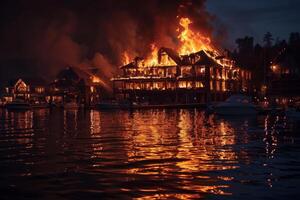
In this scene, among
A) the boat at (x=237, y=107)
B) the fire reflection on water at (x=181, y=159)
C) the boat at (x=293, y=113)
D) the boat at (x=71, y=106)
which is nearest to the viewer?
the fire reflection on water at (x=181, y=159)

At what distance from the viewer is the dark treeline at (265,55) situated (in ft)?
293

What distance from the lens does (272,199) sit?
1309 centimetres

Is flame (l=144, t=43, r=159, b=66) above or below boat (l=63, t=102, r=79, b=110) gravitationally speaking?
above

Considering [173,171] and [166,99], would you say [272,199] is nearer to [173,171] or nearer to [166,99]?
[173,171]

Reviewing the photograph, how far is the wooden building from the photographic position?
110m

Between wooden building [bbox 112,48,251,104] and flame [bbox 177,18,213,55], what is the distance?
840 centimetres

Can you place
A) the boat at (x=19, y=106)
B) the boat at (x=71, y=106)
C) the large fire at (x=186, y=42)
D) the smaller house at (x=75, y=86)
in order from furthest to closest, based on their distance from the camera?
the smaller house at (x=75, y=86), the large fire at (x=186, y=42), the boat at (x=19, y=106), the boat at (x=71, y=106)

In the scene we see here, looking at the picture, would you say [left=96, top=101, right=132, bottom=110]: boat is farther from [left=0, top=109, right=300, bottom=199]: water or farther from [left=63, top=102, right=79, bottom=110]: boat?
[left=0, top=109, right=300, bottom=199]: water

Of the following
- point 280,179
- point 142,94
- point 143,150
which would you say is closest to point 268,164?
point 280,179

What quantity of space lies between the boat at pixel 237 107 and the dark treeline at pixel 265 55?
24.9m

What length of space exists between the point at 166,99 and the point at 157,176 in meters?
99.0

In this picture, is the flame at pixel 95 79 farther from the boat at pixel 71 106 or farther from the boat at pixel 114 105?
the boat at pixel 114 105

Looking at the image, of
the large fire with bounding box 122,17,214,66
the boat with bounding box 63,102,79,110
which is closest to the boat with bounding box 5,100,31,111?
the boat with bounding box 63,102,79,110

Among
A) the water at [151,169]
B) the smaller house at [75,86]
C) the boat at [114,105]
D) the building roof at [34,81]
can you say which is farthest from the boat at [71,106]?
the water at [151,169]
